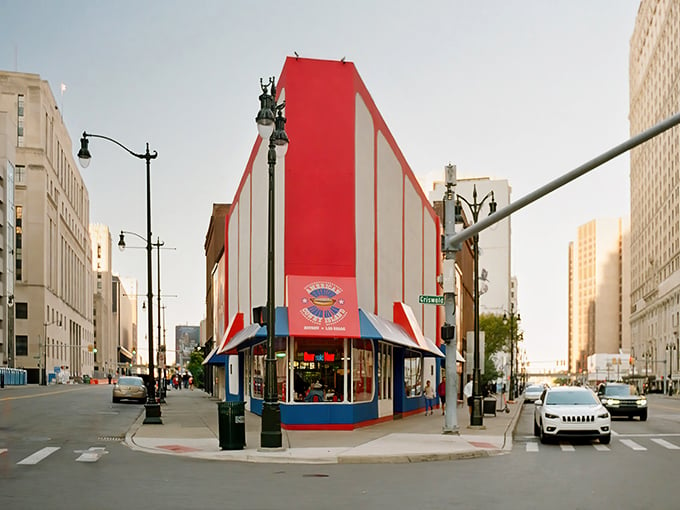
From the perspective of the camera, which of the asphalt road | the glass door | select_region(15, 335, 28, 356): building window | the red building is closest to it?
the asphalt road

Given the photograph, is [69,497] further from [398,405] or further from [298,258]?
[398,405]

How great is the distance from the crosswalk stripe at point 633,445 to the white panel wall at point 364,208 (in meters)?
8.67

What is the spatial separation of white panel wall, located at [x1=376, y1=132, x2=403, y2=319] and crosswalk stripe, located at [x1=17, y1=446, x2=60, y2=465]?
1252 cm

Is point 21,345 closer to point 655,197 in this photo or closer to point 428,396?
point 428,396

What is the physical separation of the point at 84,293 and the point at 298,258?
6510 inches

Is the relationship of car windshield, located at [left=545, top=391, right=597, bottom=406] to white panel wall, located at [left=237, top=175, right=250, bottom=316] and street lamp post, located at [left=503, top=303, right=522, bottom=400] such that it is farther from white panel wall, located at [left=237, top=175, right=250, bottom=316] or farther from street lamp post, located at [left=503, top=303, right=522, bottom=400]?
street lamp post, located at [left=503, top=303, right=522, bottom=400]

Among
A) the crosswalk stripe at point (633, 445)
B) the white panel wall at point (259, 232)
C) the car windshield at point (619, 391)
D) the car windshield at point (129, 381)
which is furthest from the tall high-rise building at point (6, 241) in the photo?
the crosswalk stripe at point (633, 445)

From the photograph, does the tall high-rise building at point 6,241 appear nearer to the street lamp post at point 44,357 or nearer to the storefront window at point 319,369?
the street lamp post at point 44,357

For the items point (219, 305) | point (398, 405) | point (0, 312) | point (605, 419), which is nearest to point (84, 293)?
point (0, 312)

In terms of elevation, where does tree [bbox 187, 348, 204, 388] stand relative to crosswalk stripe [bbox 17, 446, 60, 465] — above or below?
below

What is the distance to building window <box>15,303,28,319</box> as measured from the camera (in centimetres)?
13062

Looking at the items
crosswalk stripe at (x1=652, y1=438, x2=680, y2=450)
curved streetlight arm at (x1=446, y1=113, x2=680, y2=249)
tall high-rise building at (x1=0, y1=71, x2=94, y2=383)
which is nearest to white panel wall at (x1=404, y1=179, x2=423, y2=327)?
crosswalk stripe at (x1=652, y1=438, x2=680, y2=450)

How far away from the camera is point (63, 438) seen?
80.2ft

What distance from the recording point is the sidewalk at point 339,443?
19.6 m
